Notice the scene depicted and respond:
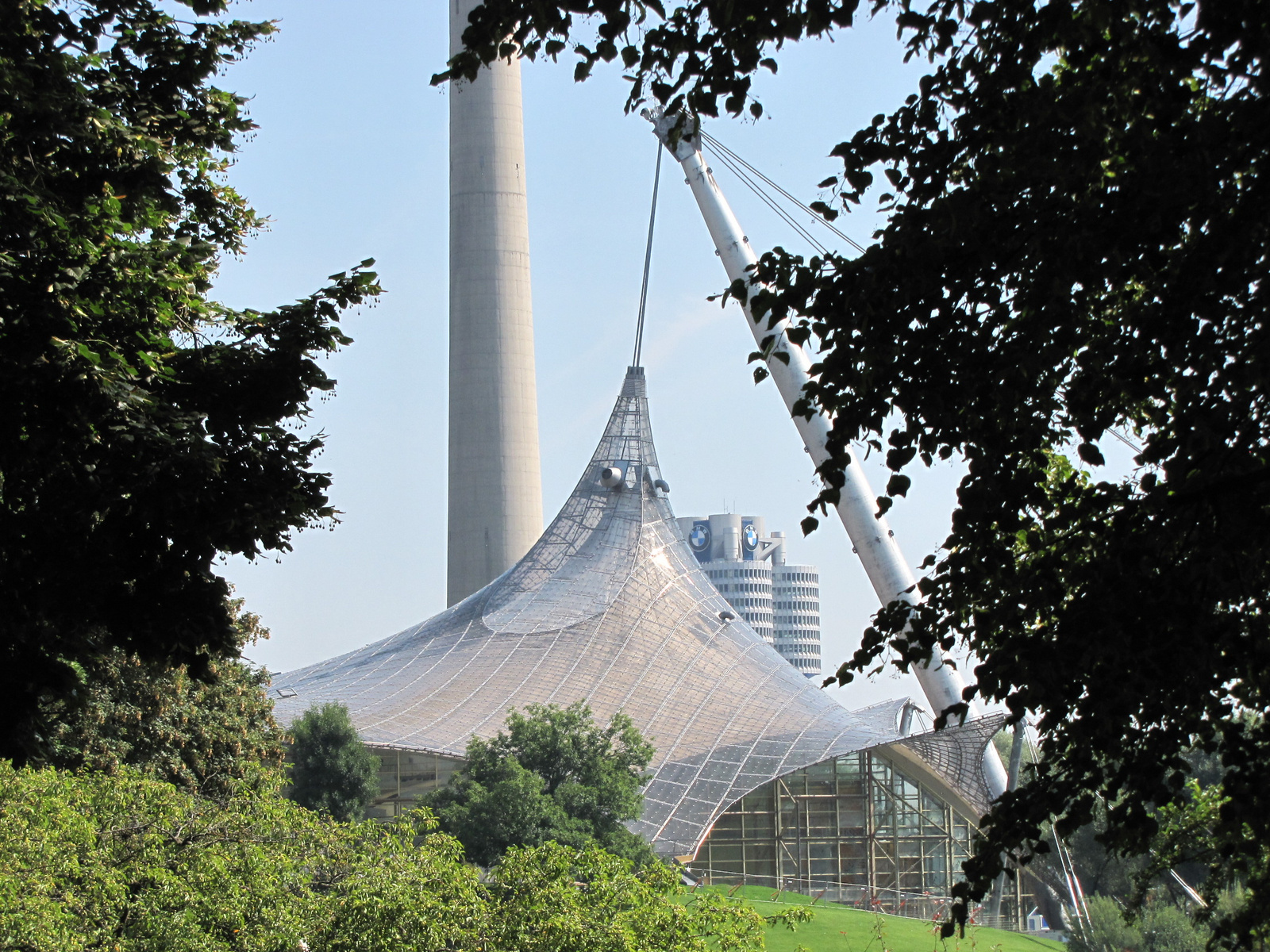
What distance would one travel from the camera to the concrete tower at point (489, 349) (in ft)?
258

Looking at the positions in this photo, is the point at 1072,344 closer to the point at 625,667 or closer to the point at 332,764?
the point at 332,764

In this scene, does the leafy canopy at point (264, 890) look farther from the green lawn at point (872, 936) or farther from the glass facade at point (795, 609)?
the glass facade at point (795, 609)

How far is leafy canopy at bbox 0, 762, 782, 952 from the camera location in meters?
14.8

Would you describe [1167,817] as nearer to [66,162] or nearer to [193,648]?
[193,648]

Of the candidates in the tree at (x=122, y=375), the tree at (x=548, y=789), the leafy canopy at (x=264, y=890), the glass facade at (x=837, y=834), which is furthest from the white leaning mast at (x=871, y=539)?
the tree at (x=122, y=375)

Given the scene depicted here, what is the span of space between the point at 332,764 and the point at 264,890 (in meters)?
29.8

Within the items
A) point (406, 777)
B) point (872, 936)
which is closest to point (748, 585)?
point (406, 777)

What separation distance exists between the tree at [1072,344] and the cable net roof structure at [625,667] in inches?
1466

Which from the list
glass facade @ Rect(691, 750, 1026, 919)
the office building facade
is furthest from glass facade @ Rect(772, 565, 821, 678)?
glass facade @ Rect(691, 750, 1026, 919)

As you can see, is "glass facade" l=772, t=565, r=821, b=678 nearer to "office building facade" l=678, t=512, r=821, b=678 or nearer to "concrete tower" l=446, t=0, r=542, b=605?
"office building facade" l=678, t=512, r=821, b=678

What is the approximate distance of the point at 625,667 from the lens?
54000 mm

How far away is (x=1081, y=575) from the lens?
21.1 ft

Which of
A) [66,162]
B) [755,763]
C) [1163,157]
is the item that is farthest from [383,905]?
[755,763]

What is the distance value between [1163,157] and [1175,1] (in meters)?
0.91
